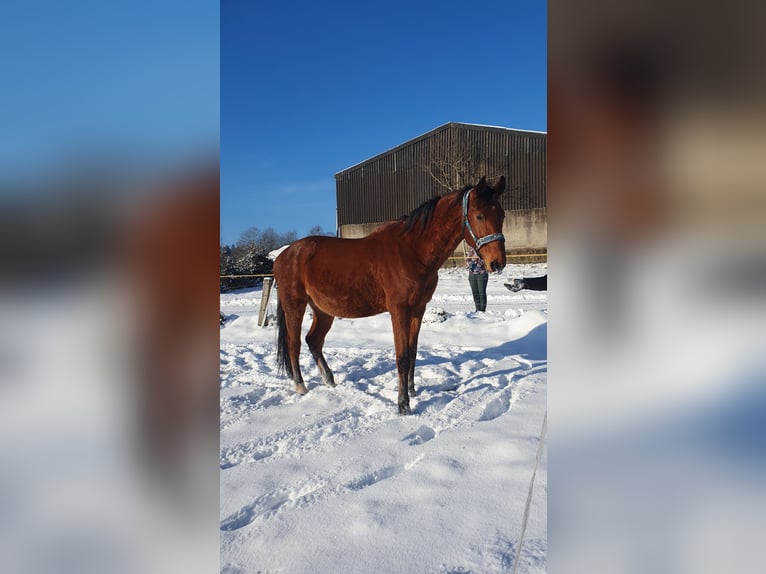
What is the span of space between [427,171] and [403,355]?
15147 millimetres

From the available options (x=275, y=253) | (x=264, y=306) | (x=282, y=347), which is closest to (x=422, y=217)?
(x=282, y=347)

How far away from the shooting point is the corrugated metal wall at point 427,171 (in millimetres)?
15359

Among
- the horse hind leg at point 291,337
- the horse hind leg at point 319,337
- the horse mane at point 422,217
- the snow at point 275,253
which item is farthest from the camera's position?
the snow at point 275,253

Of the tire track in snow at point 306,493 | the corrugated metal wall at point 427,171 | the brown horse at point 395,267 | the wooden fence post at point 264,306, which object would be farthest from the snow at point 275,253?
the corrugated metal wall at point 427,171

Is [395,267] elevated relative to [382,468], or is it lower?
elevated

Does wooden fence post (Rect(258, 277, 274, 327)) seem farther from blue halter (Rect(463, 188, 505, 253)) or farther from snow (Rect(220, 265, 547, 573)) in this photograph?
blue halter (Rect(463, 188, 505, 253))

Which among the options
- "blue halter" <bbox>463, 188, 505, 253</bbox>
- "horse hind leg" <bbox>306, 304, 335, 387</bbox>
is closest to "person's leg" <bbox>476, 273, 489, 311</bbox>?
"horse hind leg" <bbox>306, 304, 335, 387</bbox>

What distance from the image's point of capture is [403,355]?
260 cm

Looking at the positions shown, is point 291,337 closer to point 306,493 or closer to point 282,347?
point 282,347

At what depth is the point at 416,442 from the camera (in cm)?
198

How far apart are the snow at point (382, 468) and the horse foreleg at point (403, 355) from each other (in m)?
0.08

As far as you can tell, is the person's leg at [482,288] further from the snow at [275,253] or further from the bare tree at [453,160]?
the bare tree at [453,160]

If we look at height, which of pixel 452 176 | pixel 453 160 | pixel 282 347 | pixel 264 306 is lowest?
pixel 282 347
